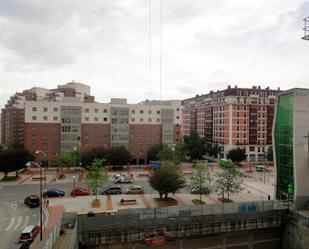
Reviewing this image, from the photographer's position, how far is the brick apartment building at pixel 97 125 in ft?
226

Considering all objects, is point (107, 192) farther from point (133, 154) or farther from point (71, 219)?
point (133, 154)

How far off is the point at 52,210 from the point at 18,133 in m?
78.5

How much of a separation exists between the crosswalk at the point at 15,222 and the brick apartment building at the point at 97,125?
39.3 metres

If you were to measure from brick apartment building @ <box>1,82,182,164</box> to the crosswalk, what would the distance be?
39.3 m

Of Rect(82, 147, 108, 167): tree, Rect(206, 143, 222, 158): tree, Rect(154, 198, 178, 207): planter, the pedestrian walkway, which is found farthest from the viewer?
Rect(206, 143, 222, 158): tree

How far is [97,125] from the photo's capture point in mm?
72562

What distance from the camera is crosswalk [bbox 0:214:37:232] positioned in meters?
27.4

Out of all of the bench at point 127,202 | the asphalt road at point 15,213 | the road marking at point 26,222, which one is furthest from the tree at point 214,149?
the road marking at point 26,222

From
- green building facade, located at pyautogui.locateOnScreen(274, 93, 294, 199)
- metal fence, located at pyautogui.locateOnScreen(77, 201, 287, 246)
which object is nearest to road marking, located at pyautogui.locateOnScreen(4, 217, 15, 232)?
metal fence, located at pyautogui.locateOnScreen(77, 201, 287, 246)

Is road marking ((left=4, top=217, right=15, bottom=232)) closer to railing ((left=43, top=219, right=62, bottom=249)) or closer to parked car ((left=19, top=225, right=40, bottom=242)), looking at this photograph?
parked car ((left=19, top=225, right=40, bottom=242))

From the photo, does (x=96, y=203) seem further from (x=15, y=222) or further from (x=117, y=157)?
(x=117, y=157)

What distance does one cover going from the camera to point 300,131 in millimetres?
28734

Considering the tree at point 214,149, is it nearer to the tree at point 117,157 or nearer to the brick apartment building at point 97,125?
the brick apartment building at point 97,125

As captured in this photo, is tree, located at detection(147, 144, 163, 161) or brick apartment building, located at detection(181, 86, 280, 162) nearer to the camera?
tree, located at detection(147, 144, 163, 161)
